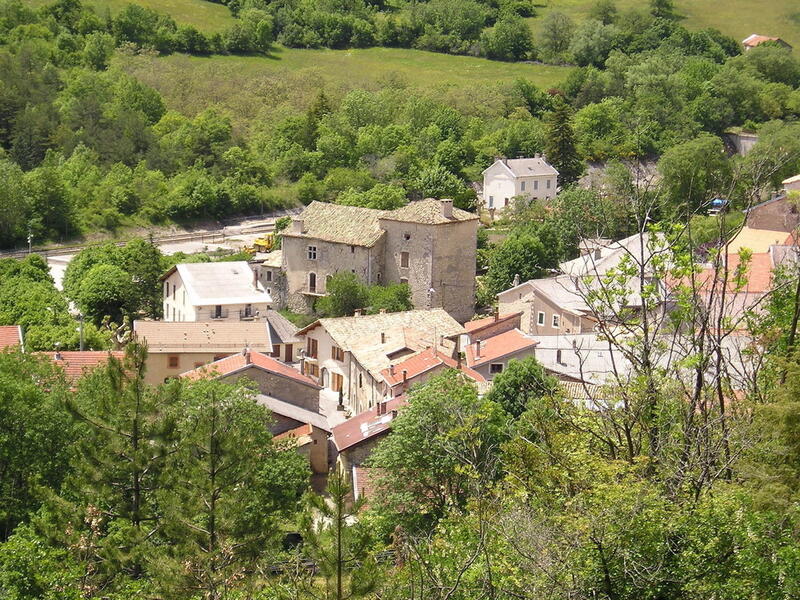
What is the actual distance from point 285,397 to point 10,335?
9025 mm

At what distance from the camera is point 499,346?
121ft

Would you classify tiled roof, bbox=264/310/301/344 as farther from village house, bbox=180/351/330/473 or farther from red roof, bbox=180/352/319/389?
village house, bbox=180/351/330/473

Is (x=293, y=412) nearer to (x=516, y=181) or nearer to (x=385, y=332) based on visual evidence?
(x=385, y=332)

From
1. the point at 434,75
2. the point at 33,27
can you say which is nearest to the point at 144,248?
the point at 33,27

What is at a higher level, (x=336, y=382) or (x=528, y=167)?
(x=528, y=167)

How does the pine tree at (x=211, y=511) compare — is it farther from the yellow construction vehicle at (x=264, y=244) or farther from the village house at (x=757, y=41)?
the village house at (x=757, y=41)

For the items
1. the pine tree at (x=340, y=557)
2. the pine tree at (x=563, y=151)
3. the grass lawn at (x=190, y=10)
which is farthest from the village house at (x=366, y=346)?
the grass lawn at (x=190, y=10)

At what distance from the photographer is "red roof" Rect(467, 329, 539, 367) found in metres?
35.8

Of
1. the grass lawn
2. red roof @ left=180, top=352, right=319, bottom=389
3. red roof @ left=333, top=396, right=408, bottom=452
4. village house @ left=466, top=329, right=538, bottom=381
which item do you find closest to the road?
red roof @ left=180, top=352, right=319, bottom=389

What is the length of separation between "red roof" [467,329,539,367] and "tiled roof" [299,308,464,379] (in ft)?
4.41

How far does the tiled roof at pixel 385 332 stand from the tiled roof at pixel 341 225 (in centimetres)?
566

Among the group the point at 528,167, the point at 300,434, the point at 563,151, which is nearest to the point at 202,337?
the point at 300,434

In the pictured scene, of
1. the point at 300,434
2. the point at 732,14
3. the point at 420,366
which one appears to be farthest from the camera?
the point at 732,14

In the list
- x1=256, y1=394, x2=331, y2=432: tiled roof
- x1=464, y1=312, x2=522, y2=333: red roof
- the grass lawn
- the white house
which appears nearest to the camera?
x1=256, y1=394, x2=331, y2=432: tiled roof
